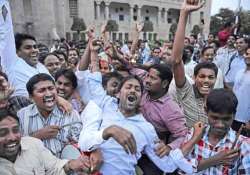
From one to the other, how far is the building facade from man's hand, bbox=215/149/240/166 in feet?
41.7

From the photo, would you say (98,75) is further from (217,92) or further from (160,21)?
(160,21)

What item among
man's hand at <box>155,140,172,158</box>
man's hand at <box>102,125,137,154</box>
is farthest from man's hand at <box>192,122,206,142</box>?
man's hand at <box>102,125,137,154</box>

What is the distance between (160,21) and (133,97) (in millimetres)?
59748

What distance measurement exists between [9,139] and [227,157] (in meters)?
1.45

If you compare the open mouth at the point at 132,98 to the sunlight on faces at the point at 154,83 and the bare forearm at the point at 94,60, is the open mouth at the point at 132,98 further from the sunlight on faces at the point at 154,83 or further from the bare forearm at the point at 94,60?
the bare forearm at the point at 94,60

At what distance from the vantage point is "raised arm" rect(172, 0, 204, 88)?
9.04 feet

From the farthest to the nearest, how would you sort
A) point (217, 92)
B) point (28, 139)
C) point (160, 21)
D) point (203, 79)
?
1. point (160, 21)
2. point (203, 79)
3. point (28, 139)
4. point (217, 92)

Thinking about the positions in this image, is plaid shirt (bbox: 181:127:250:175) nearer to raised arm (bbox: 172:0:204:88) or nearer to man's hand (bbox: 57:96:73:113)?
raised arm (bbox: 172:0:204:88)

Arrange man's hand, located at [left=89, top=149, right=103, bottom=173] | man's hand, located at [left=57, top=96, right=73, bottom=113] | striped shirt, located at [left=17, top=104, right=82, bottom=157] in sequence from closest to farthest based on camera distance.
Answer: man's hand, located at [left=89, top=149, right=103, bottom=173], striped shirt, located at [left=17, top=104, right=82, bottom=157], man's hand, located at [left=57, top=96, right=73, bottom=113]

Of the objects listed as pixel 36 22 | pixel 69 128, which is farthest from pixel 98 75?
pixel 36 22

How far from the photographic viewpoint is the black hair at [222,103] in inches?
84.8

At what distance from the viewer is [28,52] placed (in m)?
3.91

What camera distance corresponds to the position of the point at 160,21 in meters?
60.7

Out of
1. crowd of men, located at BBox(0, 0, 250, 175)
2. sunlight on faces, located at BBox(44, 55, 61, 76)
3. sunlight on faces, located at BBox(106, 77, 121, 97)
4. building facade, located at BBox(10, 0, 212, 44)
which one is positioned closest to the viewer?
crowd of men, located at BBox(0, 0, 250, 175)
